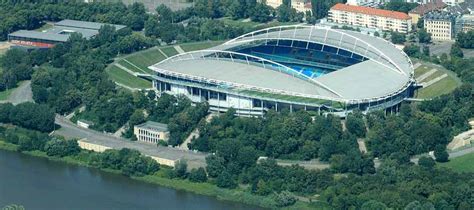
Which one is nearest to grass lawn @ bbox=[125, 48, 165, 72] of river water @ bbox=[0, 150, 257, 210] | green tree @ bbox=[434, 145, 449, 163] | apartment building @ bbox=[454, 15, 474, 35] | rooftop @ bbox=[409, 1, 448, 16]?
river water @ bbox=[0, 150, 257, 210]

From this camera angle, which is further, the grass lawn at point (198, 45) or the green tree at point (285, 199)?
the grass lawn at point (198, 45)

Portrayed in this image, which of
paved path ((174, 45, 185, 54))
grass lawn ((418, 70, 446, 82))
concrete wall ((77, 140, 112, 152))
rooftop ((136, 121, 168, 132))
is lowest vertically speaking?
concrete wall ((77, 140, 112, 152))

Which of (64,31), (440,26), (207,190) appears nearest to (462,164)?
(207,190)

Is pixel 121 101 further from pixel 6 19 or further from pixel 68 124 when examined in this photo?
pixel 6 19

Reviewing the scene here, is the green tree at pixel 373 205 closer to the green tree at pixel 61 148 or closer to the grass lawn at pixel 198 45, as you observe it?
the green tree at pixel 61 148

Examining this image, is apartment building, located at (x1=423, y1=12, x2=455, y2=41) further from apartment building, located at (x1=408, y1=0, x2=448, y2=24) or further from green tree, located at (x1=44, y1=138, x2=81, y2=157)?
green tree, located at (x1=44, y1=138, x2=81, y2=157)

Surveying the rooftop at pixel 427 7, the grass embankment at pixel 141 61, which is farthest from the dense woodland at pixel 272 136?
the rooftop at pixel 427 7
